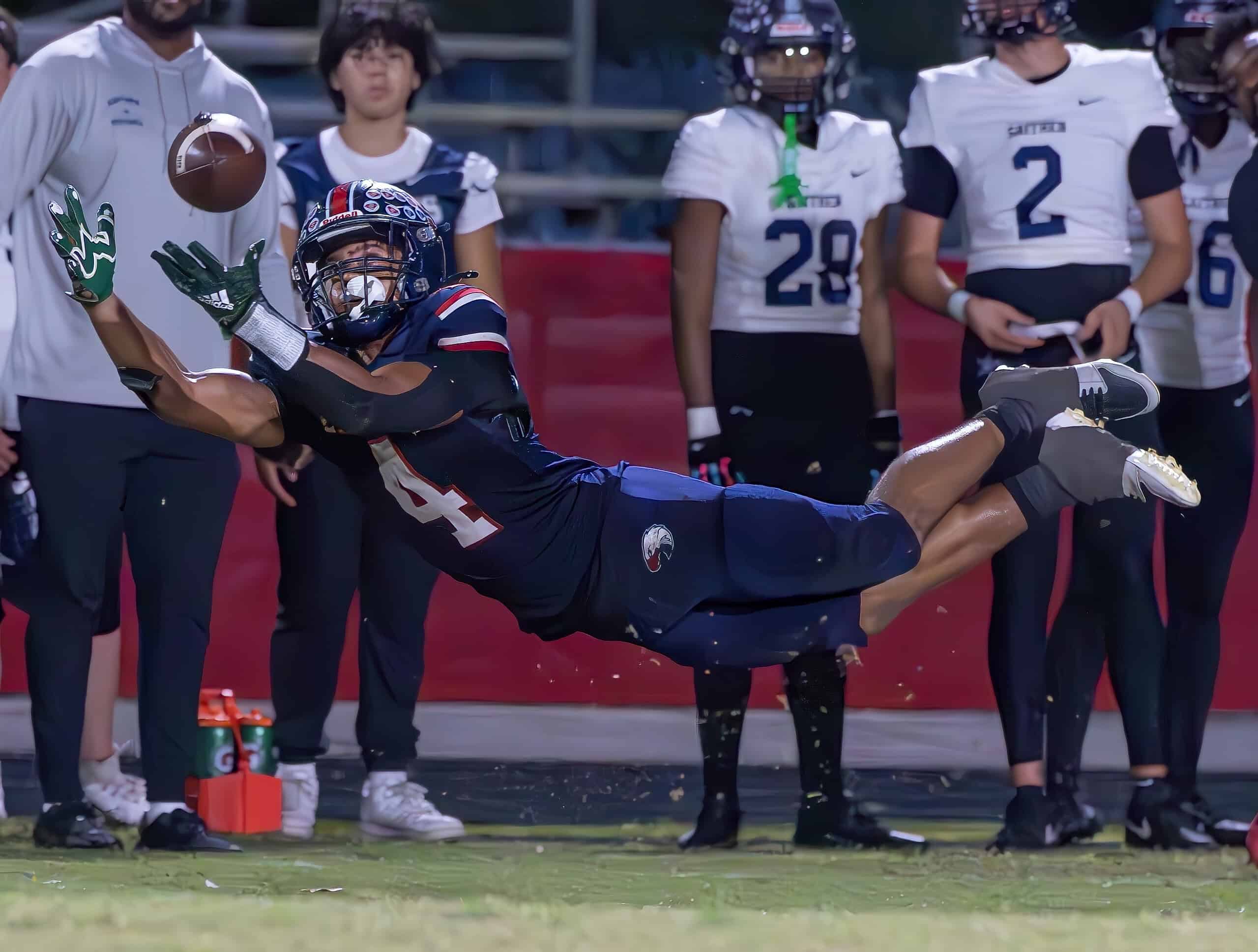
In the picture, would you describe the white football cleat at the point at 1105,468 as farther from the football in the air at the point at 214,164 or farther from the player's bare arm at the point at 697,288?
the football in the air at the point at 214,164

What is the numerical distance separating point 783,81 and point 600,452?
1.13m

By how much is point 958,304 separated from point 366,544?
1.47m

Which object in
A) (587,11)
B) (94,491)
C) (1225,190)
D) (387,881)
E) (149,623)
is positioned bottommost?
(387,881)

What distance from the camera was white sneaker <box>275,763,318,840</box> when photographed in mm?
4086

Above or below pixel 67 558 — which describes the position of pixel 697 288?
above

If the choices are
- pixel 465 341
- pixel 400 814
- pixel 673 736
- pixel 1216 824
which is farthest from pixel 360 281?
pixel 1216 824

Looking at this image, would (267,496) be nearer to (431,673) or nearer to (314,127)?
(431,673)

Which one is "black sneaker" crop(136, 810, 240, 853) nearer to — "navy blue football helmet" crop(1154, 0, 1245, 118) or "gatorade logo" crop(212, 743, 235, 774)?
"gatorade logo" crop(212, 743, 235, 774)

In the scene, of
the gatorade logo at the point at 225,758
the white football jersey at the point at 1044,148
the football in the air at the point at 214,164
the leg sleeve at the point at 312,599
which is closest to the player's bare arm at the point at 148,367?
the football in the air at the point at 214,164

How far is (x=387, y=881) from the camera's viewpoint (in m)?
3.51

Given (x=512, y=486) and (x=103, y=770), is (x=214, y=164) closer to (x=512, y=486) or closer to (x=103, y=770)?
(x=512, y=486)

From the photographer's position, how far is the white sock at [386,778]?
4.09 meters

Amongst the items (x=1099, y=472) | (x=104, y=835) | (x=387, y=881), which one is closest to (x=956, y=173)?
(x=1099, y=472)

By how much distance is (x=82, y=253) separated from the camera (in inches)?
119
